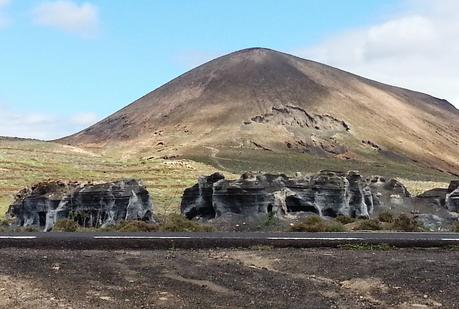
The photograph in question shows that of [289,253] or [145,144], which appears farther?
[145,144]

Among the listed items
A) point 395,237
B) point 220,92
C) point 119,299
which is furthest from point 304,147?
point 119,299

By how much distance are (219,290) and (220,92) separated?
615 ft

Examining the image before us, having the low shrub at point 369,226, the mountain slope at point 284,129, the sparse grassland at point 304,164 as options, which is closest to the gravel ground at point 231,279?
the low shrub at point 369,226

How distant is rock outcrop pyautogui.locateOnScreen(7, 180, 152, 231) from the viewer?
3725 centimetres

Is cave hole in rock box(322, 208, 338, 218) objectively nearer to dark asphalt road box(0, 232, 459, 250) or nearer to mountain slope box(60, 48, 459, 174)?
dark asphalt road box(0, 232, 459, 250)

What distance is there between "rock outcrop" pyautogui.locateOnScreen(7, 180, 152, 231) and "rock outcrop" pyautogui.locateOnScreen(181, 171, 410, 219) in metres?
3.06

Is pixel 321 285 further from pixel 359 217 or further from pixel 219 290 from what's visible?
pixel 359 217

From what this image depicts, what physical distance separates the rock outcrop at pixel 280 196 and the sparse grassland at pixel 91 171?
1682 cm

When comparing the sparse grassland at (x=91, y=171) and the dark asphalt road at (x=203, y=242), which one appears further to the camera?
the sparse grassland at (x=91, y=171)

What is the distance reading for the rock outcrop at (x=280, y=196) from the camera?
35469 millimetres

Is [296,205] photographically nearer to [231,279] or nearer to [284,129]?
[231,279]

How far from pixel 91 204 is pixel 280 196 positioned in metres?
10.7

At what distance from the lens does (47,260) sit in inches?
616

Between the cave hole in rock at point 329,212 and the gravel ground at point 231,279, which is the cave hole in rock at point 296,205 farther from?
the gravel ground at point 231,279
